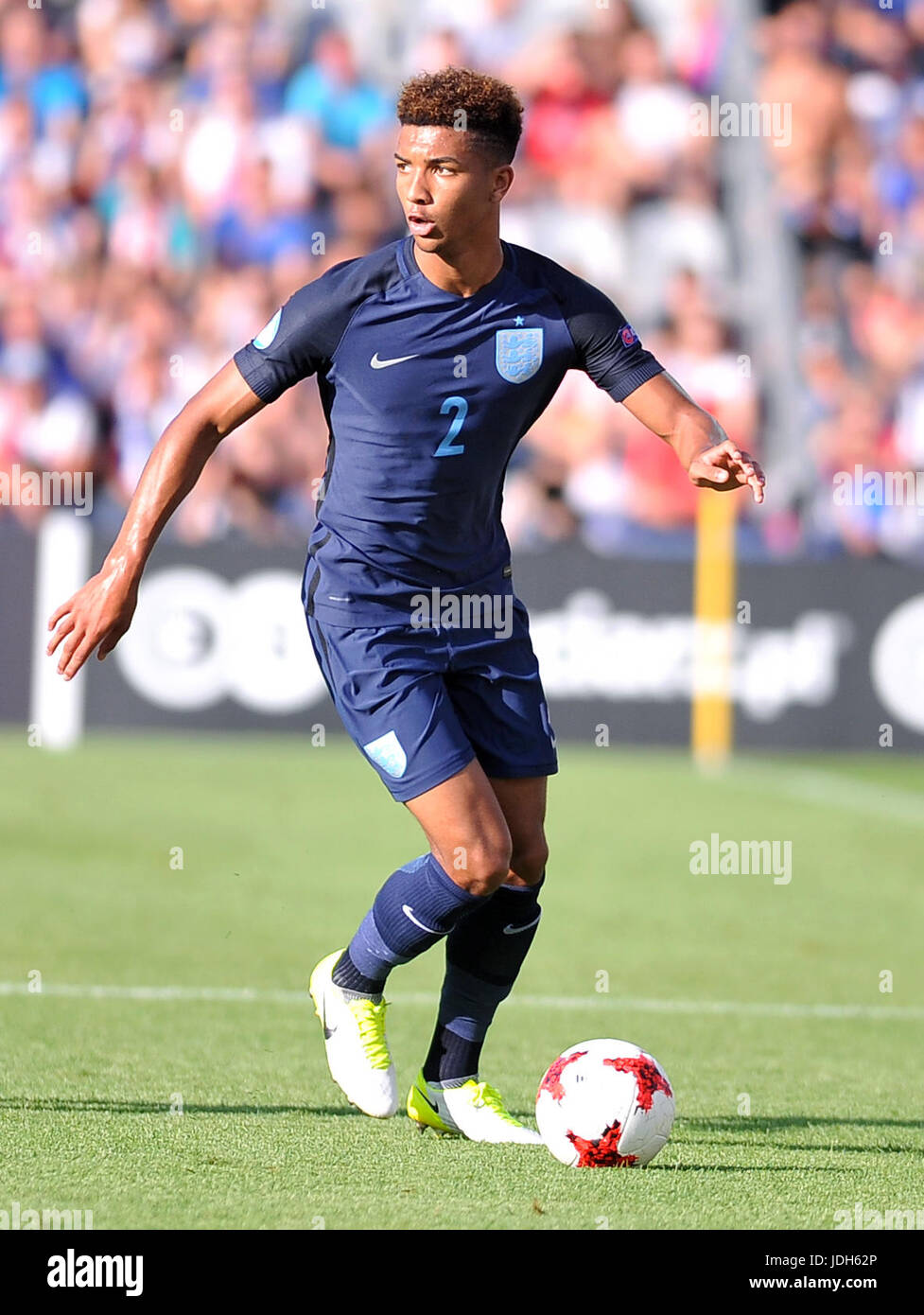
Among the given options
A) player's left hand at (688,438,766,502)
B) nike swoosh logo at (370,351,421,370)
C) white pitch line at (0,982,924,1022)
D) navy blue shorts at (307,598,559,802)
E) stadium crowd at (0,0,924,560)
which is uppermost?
stadium crowd at (0,0,924,560)

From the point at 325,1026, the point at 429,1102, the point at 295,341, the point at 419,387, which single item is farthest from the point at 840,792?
the point at 295,341

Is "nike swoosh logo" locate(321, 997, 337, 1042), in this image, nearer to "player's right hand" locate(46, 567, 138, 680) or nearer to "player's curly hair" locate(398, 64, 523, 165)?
"player's right hand" locate(46, 567, 138, 680)

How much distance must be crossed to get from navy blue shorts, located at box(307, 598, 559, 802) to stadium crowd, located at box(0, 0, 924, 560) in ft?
31.9

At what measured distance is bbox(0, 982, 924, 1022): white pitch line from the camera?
23.8 feet

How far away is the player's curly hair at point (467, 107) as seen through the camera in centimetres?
475

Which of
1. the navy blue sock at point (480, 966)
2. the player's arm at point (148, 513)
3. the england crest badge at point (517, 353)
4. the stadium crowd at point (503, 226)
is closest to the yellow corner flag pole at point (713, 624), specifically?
the stadium crowd at point (503, 226)

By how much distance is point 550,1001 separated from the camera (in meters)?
7.55

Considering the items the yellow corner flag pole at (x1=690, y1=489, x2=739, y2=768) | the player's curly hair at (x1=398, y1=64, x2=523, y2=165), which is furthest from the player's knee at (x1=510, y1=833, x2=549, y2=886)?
the yellow corner flag pole at (x1=690, y1=489, x2=739, y2=768)

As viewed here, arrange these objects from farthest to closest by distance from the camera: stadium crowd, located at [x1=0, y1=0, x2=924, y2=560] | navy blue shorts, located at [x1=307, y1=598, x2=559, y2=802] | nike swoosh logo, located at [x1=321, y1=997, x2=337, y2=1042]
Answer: stadium crowd, located at [x1=0, y1=0, x2=924, y2=560] → nike swoosh logo, located at [x1=321, y1=997, x2=337, y2=1042] → navy blue shorts, located at [x1=307, y1=598, x2=559, y2=802]

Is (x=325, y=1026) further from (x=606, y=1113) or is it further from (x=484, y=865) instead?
(x=606, y=1113)

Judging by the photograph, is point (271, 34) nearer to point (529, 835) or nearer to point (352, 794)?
point (352, 794)

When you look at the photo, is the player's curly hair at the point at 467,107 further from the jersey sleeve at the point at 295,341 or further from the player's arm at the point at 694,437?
the player's arm at the point at 694,437

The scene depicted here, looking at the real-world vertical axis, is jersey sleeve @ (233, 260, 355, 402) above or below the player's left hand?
above
